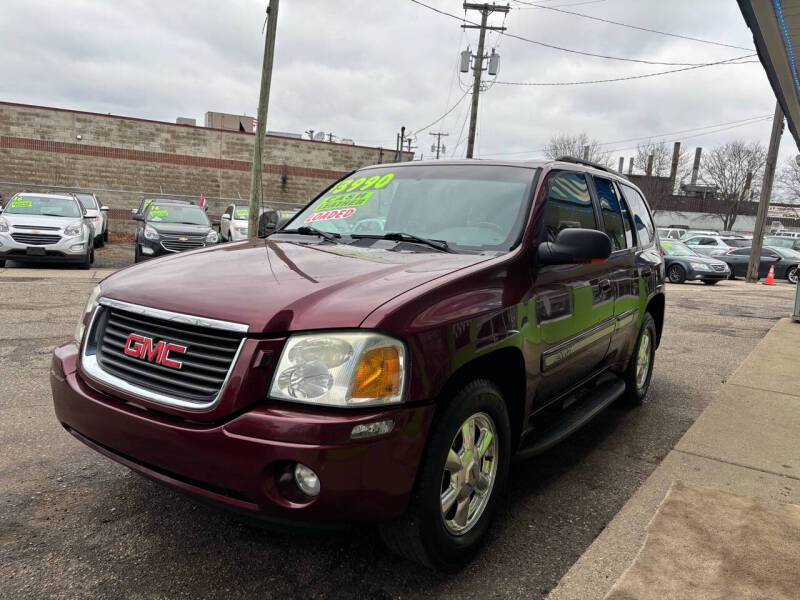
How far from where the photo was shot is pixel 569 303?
323 centimetres

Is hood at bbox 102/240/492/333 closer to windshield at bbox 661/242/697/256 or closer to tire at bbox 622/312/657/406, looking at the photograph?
tire at bbox 622/312/657/406

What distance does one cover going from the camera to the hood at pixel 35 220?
11.4 meters

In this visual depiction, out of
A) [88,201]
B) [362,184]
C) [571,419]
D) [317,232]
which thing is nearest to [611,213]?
[571,419]

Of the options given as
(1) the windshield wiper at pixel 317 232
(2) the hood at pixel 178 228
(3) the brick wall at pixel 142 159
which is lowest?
(2) the hood at pixel 178 228

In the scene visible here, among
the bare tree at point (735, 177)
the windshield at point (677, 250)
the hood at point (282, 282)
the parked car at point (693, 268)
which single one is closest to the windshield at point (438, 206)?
the hood at point (282, 282)

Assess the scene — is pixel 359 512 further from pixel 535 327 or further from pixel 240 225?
pixel 240 225

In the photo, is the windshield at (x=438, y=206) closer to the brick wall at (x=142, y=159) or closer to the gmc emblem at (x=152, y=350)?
the gmc emblem at (x=152, y=350)

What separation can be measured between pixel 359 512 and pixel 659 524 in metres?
1.59

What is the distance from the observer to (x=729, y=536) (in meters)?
2.76

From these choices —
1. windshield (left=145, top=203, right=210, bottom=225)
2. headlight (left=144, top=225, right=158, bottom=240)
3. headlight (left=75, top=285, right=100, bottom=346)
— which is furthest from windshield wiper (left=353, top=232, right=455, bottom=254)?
windshield (left=145, top=203, right=210, bottom=225)

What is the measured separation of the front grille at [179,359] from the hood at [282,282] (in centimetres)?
7

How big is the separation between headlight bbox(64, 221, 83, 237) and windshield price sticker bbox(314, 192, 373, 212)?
9654mm

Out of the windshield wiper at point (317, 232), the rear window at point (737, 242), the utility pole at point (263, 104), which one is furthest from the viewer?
the rear window at point (737, 242)

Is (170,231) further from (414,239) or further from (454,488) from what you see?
(454,488)
